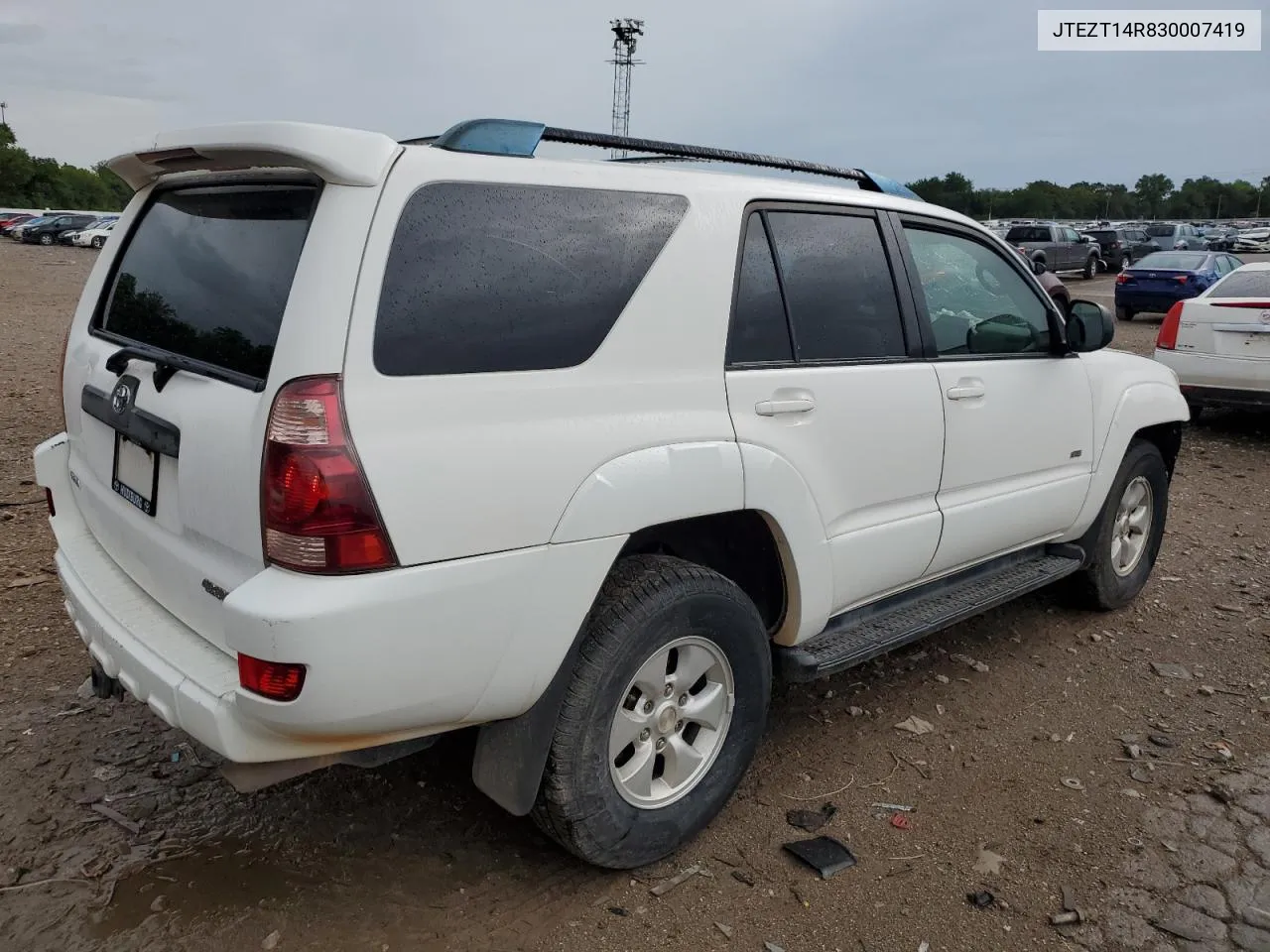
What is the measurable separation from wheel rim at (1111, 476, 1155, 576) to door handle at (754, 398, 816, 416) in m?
2.44

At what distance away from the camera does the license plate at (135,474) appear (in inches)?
102

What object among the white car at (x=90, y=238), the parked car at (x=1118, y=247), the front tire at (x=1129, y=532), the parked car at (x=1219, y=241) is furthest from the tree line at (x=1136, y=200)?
the front tire at (x=1129, y=532)

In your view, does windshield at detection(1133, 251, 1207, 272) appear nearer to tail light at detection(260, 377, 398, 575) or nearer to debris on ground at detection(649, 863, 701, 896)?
debris on ground at detection(649, 863, 701, 896)

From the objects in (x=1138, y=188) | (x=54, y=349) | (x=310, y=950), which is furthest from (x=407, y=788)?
(x=1138, y=188)

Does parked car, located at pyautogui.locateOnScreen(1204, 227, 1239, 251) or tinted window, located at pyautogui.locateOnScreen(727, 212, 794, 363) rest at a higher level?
parked car, located at pyautogui.locateOnScreen(1204, 227, 1239, 251)

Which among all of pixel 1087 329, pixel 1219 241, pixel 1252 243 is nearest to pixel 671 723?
pixel 1087 329

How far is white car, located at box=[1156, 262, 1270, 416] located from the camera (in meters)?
8.68

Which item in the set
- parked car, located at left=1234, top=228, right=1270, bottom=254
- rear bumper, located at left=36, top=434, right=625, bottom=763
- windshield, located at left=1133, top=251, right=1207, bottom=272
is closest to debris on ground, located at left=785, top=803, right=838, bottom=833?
rear bumper, located at left=36, top=434, right=625, bottom=763

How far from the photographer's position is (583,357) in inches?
98.7

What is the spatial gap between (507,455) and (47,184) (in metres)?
93.6

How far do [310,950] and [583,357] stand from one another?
1.63m

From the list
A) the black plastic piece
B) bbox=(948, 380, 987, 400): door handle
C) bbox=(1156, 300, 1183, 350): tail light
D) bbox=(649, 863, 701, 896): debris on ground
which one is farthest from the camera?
bbox=(1156, 300, 1183, 350): tail light

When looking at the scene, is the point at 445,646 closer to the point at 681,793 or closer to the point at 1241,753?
the point at 681,793

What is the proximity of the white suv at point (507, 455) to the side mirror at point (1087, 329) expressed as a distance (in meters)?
0.77
